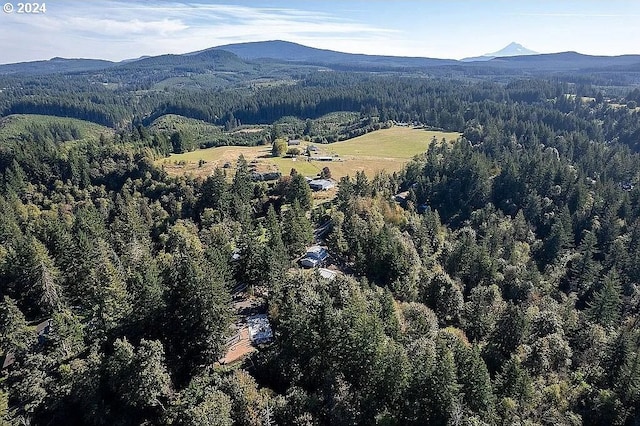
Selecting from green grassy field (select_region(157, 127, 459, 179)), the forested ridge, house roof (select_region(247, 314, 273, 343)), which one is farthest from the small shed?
green grassy field (select_region(157, 127, 459, 179))

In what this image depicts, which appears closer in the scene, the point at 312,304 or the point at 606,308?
the point at 312,304

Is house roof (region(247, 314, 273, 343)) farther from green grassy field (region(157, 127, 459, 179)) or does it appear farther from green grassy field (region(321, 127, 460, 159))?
green grassy field (region(321, 127, 460, 159))

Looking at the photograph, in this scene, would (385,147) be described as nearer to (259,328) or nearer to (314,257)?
(314,257)

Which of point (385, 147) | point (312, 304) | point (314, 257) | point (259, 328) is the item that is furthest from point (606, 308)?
point (385, 147)

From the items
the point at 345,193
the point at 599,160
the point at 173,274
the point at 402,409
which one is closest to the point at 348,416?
the point at 402,409

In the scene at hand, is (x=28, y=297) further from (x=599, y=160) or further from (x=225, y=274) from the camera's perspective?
(x=599, y=160)
